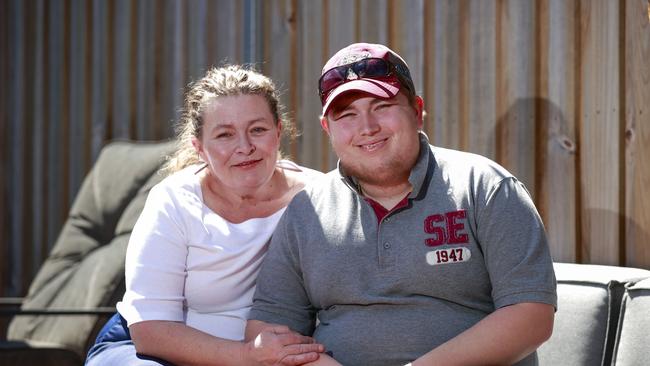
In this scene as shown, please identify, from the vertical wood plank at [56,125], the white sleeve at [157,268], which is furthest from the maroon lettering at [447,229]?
the vertical wood plank at [56,125]

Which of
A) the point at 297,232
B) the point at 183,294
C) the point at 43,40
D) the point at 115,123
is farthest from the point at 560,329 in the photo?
the point at 43,40

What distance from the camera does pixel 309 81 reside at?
4.17 meters

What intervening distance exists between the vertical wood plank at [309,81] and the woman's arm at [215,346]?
5.39ft

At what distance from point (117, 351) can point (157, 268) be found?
0.83 ft

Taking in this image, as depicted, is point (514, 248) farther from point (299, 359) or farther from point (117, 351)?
point (117, 351)

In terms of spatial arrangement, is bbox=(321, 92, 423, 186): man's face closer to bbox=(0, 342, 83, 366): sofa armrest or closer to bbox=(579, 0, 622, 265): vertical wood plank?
bbox=(579, 0, 622, 265): vertical wood plank

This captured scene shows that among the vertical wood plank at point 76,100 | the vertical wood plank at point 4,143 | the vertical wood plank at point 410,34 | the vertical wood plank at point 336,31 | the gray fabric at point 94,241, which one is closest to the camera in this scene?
the vertical wood plank at point 410,34

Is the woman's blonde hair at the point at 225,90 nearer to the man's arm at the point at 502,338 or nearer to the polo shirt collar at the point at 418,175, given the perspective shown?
the polo shirt collar at the point at 418,175

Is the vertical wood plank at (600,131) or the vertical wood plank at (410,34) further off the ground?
the vertical wood plank at (410,34)

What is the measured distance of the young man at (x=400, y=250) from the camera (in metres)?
2.27

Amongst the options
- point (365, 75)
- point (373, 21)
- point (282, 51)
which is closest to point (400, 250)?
point (365, 75)

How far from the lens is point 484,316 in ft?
7.93

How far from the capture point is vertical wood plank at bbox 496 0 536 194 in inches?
127

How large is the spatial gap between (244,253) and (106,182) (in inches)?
80.4
